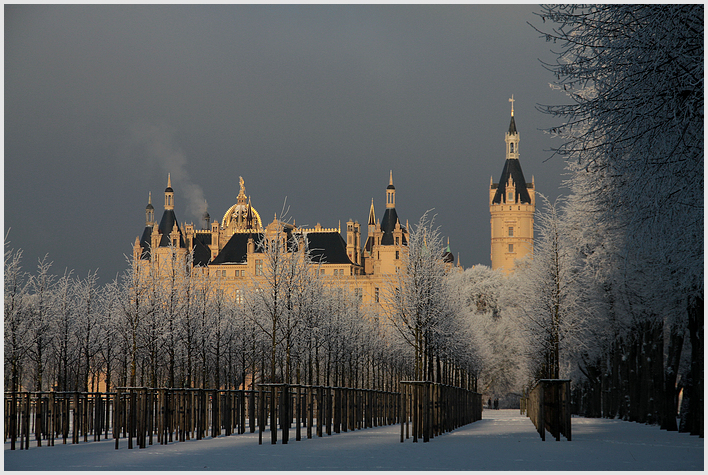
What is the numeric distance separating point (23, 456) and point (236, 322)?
99.4 feet

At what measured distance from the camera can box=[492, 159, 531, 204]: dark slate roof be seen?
16962cm

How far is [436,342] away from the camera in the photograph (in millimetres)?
32031

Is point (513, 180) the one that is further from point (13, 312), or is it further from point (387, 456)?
point (387, 456)

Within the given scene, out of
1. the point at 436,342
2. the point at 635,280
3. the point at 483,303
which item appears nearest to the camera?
the point at 635,280

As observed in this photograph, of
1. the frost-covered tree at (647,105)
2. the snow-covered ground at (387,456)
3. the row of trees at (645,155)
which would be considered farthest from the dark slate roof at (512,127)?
the frost-covered tree at (647,105)

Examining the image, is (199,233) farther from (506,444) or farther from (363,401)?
(506,444)

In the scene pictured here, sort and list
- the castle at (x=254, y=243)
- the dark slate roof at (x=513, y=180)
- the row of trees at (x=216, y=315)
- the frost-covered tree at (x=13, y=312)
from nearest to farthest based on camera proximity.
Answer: the row of trees at (x=216, y=315) → the frost-covered tree at (x=13, y=312) → the castle at (x=254, y=243) → the dark slate roof at (x=513, y=180)

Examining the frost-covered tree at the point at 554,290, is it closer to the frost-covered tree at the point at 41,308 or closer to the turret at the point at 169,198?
the frost-covered tree at the point at 41,308

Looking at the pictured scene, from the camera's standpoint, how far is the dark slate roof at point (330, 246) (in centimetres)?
12400

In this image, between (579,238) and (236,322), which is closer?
(579,238)

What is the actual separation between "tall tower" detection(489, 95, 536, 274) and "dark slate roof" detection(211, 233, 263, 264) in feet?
205

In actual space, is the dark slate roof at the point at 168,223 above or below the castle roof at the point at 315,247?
above

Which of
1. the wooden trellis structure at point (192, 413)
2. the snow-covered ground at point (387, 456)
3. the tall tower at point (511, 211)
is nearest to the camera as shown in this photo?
the snow-covered ground at point (387, 456)

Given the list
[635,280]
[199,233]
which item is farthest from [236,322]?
[199,233]
